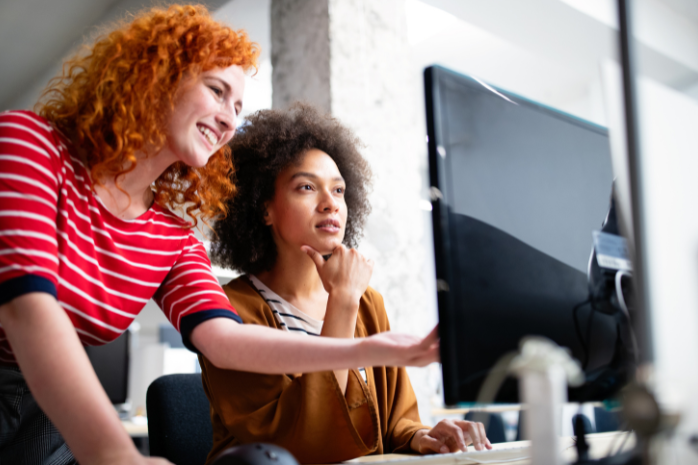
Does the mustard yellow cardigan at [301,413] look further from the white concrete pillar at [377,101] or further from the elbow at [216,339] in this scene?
the white concrete pillar at [377,101]

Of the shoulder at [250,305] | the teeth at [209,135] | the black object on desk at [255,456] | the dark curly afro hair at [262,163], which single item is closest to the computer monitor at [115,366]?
the dark curly afro hair at [262,163]

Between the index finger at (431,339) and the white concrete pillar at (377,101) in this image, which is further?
the white concrete pillar at (377,101)

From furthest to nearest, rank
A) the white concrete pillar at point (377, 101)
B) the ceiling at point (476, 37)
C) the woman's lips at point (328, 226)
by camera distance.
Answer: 1. the ceiling at point (476, 37)
2. the white concrete pillar at point (377, 101)
3. the woman's lips at point (328, 226)

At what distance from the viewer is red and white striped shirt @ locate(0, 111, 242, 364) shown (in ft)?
2.22

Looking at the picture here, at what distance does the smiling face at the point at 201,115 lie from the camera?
896 millimetres

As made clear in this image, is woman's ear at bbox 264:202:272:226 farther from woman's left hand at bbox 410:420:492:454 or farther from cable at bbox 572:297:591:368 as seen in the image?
cable at bbox 572:297:591:368

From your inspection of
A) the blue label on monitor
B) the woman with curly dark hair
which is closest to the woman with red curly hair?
the woman with curly dark hair

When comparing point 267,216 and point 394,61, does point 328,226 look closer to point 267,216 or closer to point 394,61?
point 267,216

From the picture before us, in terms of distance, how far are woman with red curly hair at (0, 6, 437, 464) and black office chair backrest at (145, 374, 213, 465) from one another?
0.22 meters

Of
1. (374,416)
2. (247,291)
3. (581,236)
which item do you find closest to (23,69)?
(247,291)

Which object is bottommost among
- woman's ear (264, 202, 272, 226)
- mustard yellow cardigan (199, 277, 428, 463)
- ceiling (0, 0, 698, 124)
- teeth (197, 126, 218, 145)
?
mustard yellow cardigan (199, 277, 428, 463)

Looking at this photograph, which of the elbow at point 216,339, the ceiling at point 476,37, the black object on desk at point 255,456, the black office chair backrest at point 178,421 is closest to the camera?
the black object on desk at point 255,456

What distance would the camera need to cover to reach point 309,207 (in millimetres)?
1201

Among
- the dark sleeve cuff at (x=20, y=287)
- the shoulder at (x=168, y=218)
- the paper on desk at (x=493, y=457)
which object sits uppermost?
the shoulder at (x=168, y=218)
